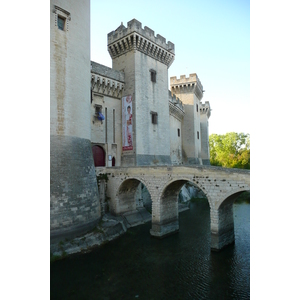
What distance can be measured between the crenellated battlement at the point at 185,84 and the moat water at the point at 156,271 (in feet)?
76.9

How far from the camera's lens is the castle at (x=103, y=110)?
1348 centimetres

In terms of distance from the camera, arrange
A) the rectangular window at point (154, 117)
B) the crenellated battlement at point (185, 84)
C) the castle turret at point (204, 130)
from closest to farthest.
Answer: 1. the rectangular window at point (154, 117)
2. the crenellated battlement at point (185, 84)
3. the castle turret at point (204, 130)

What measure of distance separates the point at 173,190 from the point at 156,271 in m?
6.07

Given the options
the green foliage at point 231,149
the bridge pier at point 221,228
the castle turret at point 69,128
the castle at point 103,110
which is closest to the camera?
the bridge pier at point 221,228

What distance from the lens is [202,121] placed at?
43406 millimetres

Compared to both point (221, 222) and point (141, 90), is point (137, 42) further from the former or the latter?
point (221, 222)

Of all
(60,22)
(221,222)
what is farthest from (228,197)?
(60,22)

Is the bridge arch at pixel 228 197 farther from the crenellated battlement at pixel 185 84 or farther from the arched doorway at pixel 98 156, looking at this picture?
the crenellated battlement at pixel 185 84

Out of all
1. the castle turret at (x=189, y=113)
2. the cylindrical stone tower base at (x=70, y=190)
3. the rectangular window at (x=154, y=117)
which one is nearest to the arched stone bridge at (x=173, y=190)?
the cylindrical stone tower base at (x=70, y=190)

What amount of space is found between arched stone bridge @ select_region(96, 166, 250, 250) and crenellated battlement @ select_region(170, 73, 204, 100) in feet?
65.7

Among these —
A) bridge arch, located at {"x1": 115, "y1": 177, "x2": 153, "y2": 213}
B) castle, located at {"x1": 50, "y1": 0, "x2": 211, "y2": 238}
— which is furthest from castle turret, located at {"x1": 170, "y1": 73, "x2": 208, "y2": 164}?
bridge arch, located at {"x1": 115, "y1": 177, "x2": 153, "y2": 213}

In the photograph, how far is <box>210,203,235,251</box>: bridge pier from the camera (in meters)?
12.4
